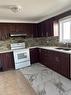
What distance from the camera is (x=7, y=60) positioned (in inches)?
167

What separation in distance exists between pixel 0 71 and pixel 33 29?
8.71 ft

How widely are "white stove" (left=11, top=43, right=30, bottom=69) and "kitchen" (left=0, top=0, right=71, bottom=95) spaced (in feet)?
0.14

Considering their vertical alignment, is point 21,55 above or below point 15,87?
above

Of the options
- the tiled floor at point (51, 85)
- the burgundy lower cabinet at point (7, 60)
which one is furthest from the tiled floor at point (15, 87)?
the burgundy lower cabinet at point (7, 60)

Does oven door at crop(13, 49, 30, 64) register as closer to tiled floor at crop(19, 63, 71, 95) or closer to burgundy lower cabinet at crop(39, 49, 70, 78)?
burgundy lower cabinet at crop(39, 49, 70, 78)

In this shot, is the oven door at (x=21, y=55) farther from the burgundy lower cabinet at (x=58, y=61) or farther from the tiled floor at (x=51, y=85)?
the tiled floor at (x=51, y=85)

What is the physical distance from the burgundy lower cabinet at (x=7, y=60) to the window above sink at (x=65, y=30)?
2271mm

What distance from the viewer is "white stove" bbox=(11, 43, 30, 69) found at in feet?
14.1

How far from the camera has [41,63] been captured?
482 centimetres

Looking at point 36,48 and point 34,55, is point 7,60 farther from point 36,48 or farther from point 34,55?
point 36,48

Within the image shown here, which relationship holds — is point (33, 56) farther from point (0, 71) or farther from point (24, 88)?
point (24, 88)

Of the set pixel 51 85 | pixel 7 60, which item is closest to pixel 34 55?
pixel 7 60

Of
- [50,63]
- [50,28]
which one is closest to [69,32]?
[50,28]

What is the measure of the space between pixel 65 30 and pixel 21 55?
2.17 metres
